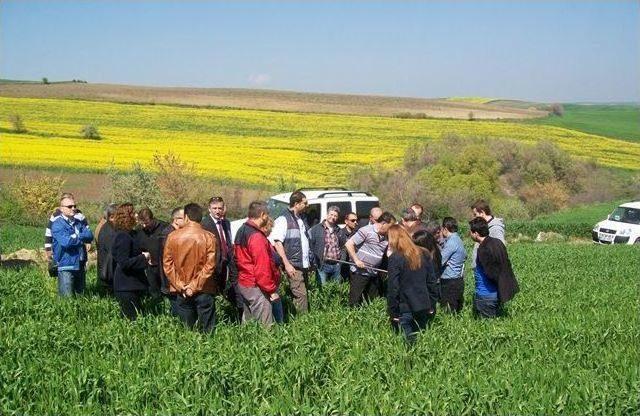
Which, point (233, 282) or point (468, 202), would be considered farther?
point (468, 202)

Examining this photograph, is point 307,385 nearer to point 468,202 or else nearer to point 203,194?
point 203,194

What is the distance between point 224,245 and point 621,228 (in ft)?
77.4

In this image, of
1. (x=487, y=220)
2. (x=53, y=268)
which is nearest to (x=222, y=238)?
(x=53, y=268)

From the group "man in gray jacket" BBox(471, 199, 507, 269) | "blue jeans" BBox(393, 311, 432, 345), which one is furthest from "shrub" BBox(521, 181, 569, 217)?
"blue jeans" BBox(393, 311, 432, 345)

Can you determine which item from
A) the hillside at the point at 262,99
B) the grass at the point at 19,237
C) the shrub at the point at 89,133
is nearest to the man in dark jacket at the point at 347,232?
the grass at the point at 19,237

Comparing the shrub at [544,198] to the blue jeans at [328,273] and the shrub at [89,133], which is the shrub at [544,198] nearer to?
the shrub at [89,133]

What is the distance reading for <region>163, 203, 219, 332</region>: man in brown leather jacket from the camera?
8.50m

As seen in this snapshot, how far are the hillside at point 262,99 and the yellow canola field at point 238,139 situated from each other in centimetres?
418

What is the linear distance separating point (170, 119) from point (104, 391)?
Result: 50559mm

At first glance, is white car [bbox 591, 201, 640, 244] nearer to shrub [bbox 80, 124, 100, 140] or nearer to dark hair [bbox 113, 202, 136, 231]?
dark hair [bbox 113, 202, 136, 231]

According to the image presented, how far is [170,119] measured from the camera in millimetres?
55469

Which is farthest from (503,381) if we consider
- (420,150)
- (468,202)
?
(420,150)

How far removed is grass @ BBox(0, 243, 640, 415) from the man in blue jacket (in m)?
0.78

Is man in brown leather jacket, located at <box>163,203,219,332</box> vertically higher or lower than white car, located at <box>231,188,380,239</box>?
higher
